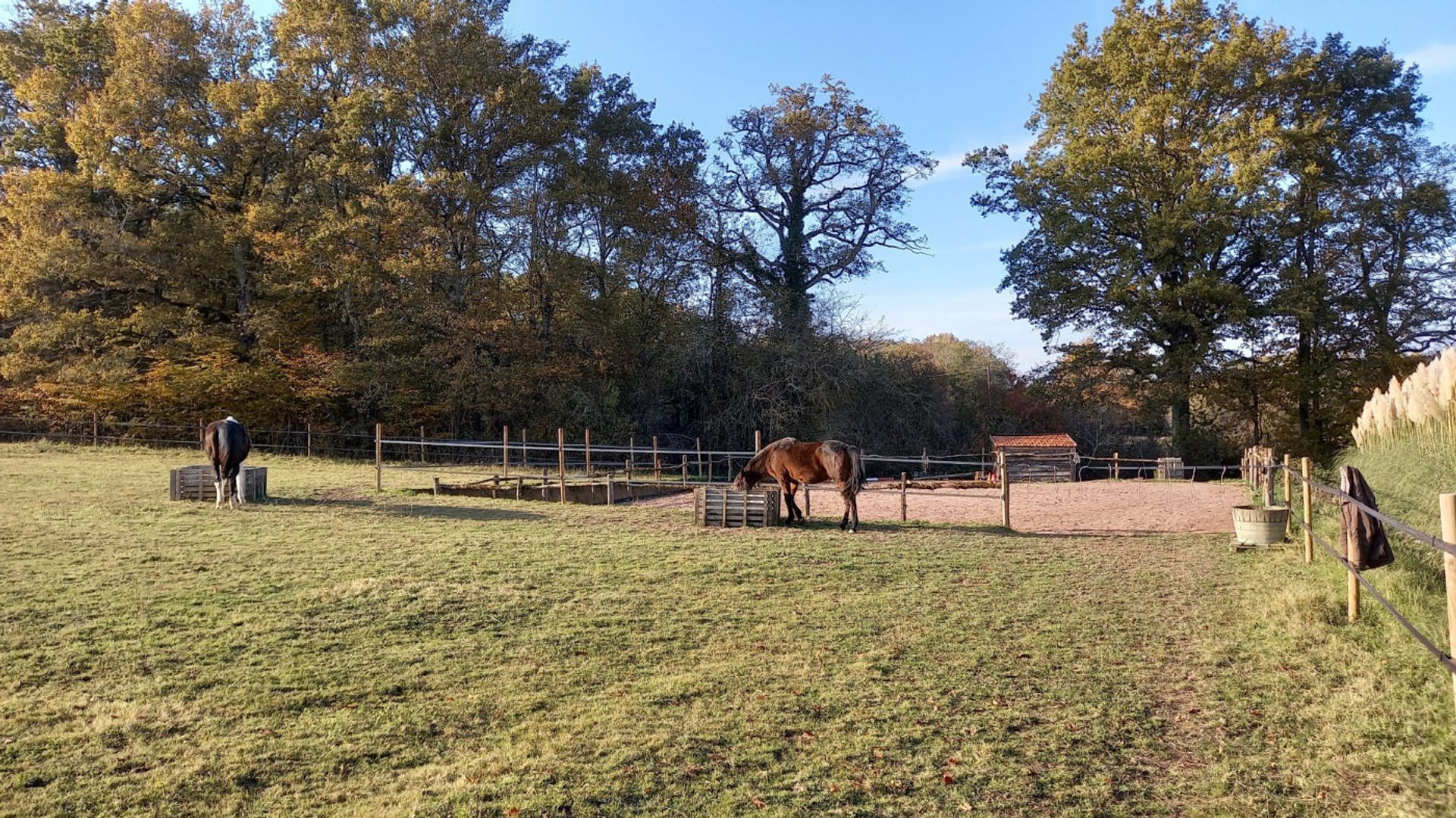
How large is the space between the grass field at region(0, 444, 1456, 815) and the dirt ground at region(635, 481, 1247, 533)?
11.7ft

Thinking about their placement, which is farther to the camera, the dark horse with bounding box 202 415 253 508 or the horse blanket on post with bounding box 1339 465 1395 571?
the dark horse with bounding box 202 415 253 508

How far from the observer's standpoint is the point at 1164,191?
24.7m

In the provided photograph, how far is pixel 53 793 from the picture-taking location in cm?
327

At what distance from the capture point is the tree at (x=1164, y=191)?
23.6 meters

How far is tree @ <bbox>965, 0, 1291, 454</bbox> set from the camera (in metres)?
23.6

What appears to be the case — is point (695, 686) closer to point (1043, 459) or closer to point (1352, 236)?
point (1043, 459)

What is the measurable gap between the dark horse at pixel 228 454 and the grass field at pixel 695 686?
3.26 m

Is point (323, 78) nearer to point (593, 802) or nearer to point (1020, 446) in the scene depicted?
point (1020, 446)

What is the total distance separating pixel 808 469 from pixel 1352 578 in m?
7.12

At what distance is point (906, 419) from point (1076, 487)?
364 inches

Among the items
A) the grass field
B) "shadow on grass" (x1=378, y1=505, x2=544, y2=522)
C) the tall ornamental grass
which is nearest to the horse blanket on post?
the grass field

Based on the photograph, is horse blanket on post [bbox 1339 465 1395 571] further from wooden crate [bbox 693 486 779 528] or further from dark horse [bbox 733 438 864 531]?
wooden crate [bbox 693 486 779 528]

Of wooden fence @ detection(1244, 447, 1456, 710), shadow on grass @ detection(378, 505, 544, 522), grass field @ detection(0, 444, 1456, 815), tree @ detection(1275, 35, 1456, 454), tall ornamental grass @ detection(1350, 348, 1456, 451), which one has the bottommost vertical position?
grass field @ detection(0, 444, 1456, 815)

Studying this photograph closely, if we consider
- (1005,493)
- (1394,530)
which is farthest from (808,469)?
(1394,530)
